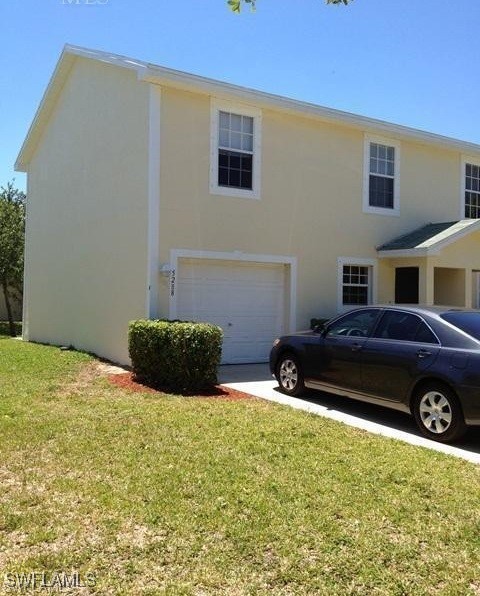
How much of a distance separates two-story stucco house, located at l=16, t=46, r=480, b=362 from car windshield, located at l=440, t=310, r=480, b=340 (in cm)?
575

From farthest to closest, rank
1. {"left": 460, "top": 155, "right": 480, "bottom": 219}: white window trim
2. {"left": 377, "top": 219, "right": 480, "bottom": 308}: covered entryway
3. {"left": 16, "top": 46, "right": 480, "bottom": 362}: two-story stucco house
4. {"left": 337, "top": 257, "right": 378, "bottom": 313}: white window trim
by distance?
{"left": 460, "top": 155, "right": 480, "bottom": 219}: white window trim
{"left": 337, "top": 257, "right": 378, "bottom": 313}: white window trim
{"left": 377, "top": 219, "right": 480, "bottom": 308}: covered entryway
{"left": 16, "top": 46, "right": 480, "bottom": 362}: two-story stucco house

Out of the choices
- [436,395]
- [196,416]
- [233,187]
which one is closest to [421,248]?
[233,187]

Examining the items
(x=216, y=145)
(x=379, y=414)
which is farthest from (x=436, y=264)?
(x=379, y=414)

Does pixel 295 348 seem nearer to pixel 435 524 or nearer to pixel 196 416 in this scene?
pixel 196 416

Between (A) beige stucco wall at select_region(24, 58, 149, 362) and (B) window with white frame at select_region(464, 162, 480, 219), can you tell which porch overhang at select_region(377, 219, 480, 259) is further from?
(A) beige stucco wall at select_region(24, 58, 149, 362)

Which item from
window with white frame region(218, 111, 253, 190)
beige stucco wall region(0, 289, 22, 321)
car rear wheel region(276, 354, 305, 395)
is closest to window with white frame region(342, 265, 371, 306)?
window with white frame region(218, 111, 253, 190)

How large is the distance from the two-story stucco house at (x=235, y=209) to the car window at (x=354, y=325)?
3.97 meters

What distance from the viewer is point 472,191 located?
1658 centimetres

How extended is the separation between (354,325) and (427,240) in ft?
21.1

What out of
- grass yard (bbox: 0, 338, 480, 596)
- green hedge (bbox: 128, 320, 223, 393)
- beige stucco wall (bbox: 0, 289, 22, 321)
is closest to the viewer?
grass yard (bbox: 0, 338, 480, 596)

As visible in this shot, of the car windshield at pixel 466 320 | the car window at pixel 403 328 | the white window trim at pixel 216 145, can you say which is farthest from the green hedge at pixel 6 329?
the car windshield at pixel 466 320

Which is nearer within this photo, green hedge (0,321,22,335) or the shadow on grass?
the shadow on grass

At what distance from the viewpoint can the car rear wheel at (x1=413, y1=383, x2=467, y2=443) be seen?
20.9 ft

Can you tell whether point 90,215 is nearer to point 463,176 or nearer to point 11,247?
point 463,176
